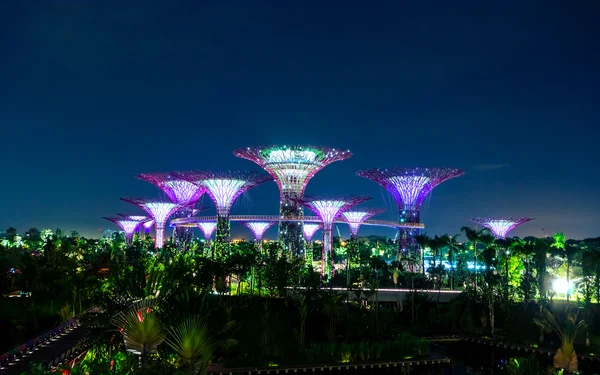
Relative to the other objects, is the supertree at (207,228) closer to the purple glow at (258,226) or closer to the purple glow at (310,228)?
the purple glow at (258,226)

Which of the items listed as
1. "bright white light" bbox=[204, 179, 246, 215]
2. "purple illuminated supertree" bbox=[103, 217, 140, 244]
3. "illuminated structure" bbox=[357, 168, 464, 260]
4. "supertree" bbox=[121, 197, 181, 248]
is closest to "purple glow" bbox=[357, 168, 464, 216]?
"illuminated structure" bbox=[357, 168, 464, 260]

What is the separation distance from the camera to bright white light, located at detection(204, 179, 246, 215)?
193ft

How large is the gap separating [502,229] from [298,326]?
5027 cm

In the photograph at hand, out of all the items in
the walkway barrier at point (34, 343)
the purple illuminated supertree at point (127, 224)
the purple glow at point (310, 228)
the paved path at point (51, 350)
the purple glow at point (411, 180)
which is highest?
the purple glow at point (411, 180)

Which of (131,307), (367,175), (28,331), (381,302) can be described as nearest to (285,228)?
(367,175)

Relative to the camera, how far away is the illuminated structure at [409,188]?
59812 mm

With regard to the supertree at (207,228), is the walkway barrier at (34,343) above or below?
below

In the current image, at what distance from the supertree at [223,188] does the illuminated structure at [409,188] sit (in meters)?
15.4

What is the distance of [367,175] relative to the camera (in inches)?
2483

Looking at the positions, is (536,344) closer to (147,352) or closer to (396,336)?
(396,336)

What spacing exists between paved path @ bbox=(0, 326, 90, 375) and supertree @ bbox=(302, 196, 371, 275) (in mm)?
33202

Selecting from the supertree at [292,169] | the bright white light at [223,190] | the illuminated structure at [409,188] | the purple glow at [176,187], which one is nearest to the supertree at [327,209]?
the supertree at [292,169]

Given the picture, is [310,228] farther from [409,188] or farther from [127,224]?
[127,224]

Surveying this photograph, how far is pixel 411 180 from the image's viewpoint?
60.1 m
